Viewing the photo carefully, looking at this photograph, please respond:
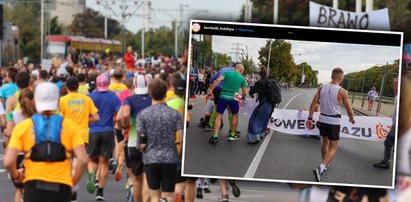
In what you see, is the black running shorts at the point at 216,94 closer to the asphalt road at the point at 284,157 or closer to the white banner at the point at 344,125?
the asphalt road at the point at 284,157

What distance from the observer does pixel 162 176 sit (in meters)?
11.0

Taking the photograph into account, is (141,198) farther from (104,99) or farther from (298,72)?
(298,72)

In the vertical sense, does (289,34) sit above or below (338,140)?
above

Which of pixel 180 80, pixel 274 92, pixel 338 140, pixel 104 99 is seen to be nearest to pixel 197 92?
pixel 274 92

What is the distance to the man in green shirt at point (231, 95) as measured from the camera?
7672 mm

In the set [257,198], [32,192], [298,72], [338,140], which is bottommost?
[257,198]

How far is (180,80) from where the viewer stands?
1159 cm

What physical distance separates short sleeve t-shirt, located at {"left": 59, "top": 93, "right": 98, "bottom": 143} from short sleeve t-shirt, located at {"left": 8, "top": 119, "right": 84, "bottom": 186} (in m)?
4.76

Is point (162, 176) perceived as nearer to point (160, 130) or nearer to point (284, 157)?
point (160, 130)

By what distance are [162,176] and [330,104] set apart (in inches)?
145

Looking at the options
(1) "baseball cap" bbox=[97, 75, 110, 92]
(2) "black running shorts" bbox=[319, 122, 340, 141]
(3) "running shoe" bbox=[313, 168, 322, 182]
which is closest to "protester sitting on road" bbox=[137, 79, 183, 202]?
(2) "black running shorts" bbox=[319, 122, 340, 141]

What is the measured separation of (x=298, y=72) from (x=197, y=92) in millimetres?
846

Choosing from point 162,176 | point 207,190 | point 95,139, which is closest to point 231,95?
point 162,176

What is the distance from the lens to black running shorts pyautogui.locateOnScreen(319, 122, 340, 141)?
7.40m
